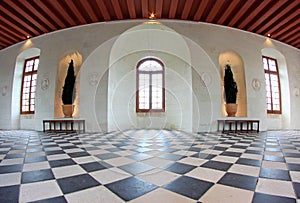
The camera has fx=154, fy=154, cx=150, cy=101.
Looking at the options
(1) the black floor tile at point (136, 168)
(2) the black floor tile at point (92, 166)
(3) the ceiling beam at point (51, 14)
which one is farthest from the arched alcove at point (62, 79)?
(1) the black floor tile at point (136, 168)

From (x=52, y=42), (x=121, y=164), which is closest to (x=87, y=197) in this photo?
Result: (x=121, y=164)

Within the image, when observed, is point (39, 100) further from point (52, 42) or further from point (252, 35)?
point (252, 35)

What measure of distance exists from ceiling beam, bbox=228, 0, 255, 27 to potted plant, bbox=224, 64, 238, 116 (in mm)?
1475

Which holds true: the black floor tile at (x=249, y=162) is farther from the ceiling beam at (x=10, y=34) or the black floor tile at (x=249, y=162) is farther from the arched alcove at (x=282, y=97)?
the ceiling beam at (x=10, y=34)

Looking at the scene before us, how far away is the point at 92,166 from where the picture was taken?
1340 mm

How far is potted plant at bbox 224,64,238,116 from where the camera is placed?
15.0 ft

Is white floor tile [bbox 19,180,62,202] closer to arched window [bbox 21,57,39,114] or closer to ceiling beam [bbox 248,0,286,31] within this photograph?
ceiling beam [bbox 248,0,286,31]

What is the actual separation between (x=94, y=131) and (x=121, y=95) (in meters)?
1.53

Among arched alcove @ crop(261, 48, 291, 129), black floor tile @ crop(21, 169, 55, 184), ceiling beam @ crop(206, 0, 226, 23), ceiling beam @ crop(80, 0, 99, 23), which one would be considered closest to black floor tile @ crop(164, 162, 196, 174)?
black floor tile @ crop(21, 169, 55, 184)

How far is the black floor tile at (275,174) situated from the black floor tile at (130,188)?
2.79 feet

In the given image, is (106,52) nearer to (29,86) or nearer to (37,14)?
(37,14)

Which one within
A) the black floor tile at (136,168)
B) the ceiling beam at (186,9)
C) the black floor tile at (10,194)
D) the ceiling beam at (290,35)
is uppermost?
the ceiling beam at (186,9)

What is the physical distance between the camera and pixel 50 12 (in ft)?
13.9

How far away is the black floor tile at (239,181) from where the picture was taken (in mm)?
938
